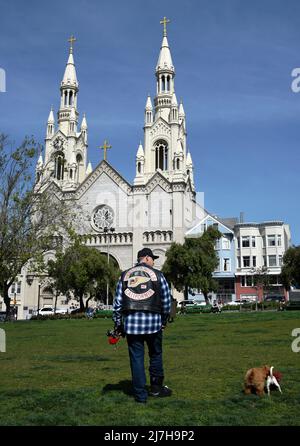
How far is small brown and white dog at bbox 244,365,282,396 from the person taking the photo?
6789 millimetres

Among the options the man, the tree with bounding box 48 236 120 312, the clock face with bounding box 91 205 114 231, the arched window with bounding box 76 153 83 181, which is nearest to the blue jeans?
the man

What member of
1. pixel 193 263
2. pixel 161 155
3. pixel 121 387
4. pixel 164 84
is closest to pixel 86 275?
pixel 193 263

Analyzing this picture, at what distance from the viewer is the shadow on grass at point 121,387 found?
7.10 m

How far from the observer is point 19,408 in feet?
20.2

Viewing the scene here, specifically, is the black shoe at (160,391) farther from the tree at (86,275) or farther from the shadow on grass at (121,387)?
the tree at (86,275)

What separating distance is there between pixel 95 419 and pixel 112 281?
5303 centimetres

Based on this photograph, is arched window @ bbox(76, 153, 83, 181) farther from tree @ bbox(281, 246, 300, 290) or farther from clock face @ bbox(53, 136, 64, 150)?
tree @ bbox(281, 246, 300, 290)

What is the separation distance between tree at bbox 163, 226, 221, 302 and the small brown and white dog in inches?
1848

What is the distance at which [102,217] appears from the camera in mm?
78500

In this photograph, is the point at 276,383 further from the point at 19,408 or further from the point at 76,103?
the point at 76,103

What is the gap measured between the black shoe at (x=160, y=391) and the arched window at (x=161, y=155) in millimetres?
73473

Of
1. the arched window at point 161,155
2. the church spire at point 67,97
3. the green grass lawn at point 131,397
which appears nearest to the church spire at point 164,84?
the arched window at point 161,155

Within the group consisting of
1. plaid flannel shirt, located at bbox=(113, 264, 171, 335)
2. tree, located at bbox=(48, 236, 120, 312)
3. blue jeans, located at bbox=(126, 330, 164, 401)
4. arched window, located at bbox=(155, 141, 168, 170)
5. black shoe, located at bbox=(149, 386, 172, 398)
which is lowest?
black shoe, located at bbox=(149, 386, 172, 398)
